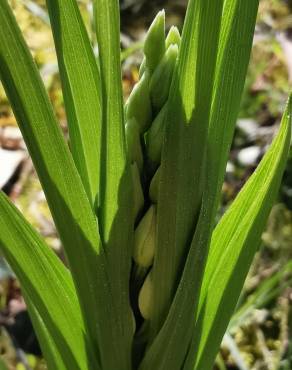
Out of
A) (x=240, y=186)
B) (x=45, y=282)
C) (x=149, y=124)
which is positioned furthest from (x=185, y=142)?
(x=240, y=186)

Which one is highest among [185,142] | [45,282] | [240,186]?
[185,142]

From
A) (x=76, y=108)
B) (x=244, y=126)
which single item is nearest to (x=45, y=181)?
(x=76, y=108)

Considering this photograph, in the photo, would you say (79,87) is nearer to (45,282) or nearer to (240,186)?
(45,282)

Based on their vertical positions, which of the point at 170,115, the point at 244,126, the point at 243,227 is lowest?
the point at 244,126

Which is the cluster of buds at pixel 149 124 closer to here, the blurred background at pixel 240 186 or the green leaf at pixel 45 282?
the green leaf at pixel 45 282

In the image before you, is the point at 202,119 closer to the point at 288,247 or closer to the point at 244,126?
the point at 288,247
